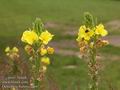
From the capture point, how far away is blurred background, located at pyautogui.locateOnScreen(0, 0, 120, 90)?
17344 millimetres

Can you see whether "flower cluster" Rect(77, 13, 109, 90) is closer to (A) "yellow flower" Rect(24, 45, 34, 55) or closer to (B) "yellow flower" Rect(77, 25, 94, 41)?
(B) "yellow flower" Rect(77, 25, 94, 41)

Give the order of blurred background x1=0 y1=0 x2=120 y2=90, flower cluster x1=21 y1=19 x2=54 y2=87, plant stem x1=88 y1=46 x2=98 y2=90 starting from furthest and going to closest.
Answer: blurred background x1=0 y1=0 x2=120 y2=90 → plant stem x1=88 y1=46 x2=98 y2=90 → flower cluster x1=21 y1=19 x2=54 y2=87

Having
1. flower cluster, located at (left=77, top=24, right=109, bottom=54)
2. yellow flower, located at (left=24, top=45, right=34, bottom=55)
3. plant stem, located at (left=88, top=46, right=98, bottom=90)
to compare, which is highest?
flower cluster, located at (left=77, top=24, right=109, bottom=54)

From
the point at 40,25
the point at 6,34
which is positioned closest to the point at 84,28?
the point at 40,25

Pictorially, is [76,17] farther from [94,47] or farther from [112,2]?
[94,47]

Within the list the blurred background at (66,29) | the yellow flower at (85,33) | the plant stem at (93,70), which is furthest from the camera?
the blurred background at (66,29)

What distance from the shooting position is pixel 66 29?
30.9 meters

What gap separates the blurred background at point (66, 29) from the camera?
17.3m

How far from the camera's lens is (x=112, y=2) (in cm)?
4556

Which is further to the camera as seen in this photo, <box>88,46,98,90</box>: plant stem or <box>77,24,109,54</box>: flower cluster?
<box>77,24,109,54</box>: flower cluster

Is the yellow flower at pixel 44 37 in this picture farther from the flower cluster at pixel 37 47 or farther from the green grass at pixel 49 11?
the green grass at pixel 49 11

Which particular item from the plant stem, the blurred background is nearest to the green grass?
the blurred background

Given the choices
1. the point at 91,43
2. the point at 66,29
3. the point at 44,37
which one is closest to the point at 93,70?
the point at 91,43

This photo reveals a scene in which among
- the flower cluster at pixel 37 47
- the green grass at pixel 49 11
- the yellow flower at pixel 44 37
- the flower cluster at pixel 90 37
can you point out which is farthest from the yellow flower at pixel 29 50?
the green grass at pixel 49 11
